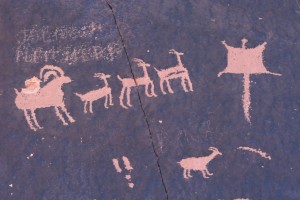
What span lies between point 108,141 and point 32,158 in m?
0.19

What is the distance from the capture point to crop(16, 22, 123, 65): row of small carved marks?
4.47 ft

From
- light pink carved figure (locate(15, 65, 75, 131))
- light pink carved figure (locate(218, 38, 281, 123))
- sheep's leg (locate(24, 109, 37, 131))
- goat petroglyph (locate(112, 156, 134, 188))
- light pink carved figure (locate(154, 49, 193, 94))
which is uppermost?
light pink carved figure (locate(218, 38, 281, 123))

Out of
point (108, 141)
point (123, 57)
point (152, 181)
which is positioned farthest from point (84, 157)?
point (123, 57)

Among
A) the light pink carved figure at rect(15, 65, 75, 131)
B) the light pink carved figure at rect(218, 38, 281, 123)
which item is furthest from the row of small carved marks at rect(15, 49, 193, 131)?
the light pink carved figure at rect(218, 38, 281, 123)

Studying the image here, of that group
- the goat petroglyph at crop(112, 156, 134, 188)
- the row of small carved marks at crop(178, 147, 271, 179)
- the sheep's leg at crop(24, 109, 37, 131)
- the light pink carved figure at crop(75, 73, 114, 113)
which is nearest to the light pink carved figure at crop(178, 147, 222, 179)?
the row of small carved marks at crop(178, 147, 271, 179)

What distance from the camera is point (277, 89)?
1365 mm

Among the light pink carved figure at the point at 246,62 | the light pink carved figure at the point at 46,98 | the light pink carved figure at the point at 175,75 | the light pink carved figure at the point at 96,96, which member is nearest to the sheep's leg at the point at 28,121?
the light pink carved figure at the point at 46,98

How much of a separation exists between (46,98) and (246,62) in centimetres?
53

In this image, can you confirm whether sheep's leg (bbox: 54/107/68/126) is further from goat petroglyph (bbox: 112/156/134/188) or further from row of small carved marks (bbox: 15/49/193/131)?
goat petroglyph (bbox: 112/156/134/188)

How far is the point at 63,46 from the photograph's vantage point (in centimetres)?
→ 137

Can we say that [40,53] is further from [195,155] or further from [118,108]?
[195,155]

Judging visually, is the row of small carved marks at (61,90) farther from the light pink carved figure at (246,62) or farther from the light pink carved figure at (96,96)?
the light pink carved figure at (246,62)

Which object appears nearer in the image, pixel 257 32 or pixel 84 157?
pixel 84 157

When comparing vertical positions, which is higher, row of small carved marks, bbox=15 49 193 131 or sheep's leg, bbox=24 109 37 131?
row of small carved marks, bbox=15 49 193 131
